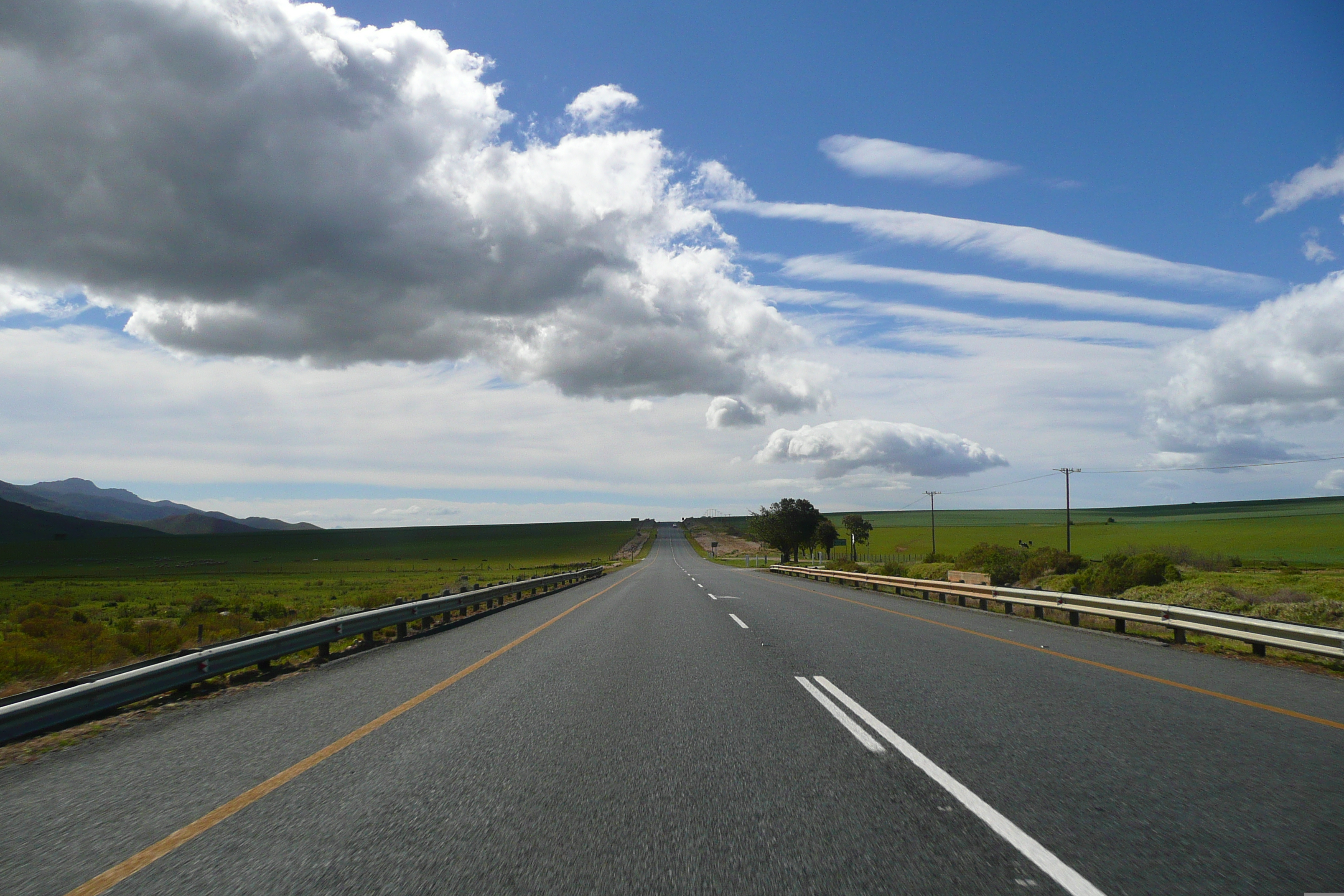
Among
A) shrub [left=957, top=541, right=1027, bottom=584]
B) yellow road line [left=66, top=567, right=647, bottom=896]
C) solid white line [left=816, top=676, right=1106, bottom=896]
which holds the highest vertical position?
solid white line [left=816, top=676, right=1106, bottom=896]

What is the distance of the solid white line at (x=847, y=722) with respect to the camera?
5.21m

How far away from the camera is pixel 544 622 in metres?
14.8

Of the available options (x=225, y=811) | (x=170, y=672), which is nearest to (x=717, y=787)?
(x=225, y=811)

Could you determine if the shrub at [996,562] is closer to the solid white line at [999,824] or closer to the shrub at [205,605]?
the shrub at [205,605]

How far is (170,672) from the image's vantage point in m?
7.29

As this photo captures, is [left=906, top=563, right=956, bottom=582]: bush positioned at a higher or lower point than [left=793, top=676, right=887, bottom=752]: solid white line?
lower

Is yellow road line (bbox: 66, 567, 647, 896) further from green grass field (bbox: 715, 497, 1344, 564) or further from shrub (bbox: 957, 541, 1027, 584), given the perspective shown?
→ green grass field (bbox: 715, 497, 1344, 564)

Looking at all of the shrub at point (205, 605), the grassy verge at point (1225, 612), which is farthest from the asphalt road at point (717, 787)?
the shrub at point (205, 605)

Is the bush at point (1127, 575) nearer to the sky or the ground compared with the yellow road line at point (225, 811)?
nearer to the ground

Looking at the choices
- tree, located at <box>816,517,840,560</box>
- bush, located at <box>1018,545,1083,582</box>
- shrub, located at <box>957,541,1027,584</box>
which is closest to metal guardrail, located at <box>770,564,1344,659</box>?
shrub, located at <box>957,541,1027,584</box>

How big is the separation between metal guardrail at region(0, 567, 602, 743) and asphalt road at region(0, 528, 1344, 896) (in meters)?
0.38

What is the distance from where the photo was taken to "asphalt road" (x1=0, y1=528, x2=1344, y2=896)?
10.6 ft

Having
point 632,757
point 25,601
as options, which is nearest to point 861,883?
point 632,757

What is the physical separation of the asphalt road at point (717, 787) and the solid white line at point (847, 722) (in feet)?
0.18
